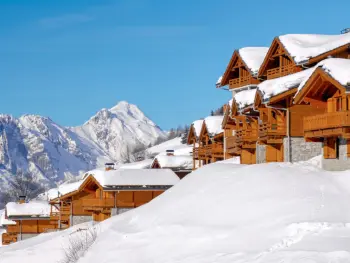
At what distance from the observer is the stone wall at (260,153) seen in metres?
37.2

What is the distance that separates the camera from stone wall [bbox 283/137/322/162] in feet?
105

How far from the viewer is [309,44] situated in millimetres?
35969

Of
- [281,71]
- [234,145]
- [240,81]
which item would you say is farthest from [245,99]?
[240,81]

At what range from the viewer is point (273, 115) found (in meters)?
35.6

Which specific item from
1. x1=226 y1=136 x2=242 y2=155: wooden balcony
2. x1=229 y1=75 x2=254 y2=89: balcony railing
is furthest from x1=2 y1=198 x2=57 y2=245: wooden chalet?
x1=229 y1=75 x2=254 y2=89: balcony railing

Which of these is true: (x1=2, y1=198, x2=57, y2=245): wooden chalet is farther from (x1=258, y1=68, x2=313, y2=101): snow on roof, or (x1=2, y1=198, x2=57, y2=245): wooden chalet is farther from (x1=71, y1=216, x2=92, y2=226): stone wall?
(x1=258, y1=68, x2=313, y2=101): snow on roof

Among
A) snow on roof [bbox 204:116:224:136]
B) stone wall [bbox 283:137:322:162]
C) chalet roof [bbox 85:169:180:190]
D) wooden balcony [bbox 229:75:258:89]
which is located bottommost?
chalet roof [bbox 85:169:180:190]

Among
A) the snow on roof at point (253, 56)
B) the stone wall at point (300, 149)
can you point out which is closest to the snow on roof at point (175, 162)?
the snow on roof at point (253, 56)

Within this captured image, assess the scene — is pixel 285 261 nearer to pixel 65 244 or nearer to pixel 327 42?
pixel 65 244

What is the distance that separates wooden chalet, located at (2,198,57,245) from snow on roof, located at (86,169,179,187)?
1160cm

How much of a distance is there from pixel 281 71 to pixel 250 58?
5476 millimetres

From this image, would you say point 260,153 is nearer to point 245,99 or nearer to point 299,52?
point 245,99

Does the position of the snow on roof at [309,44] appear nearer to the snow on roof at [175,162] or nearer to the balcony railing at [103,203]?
the balcony railing at [103,203]

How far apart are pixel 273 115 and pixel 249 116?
3.67m
